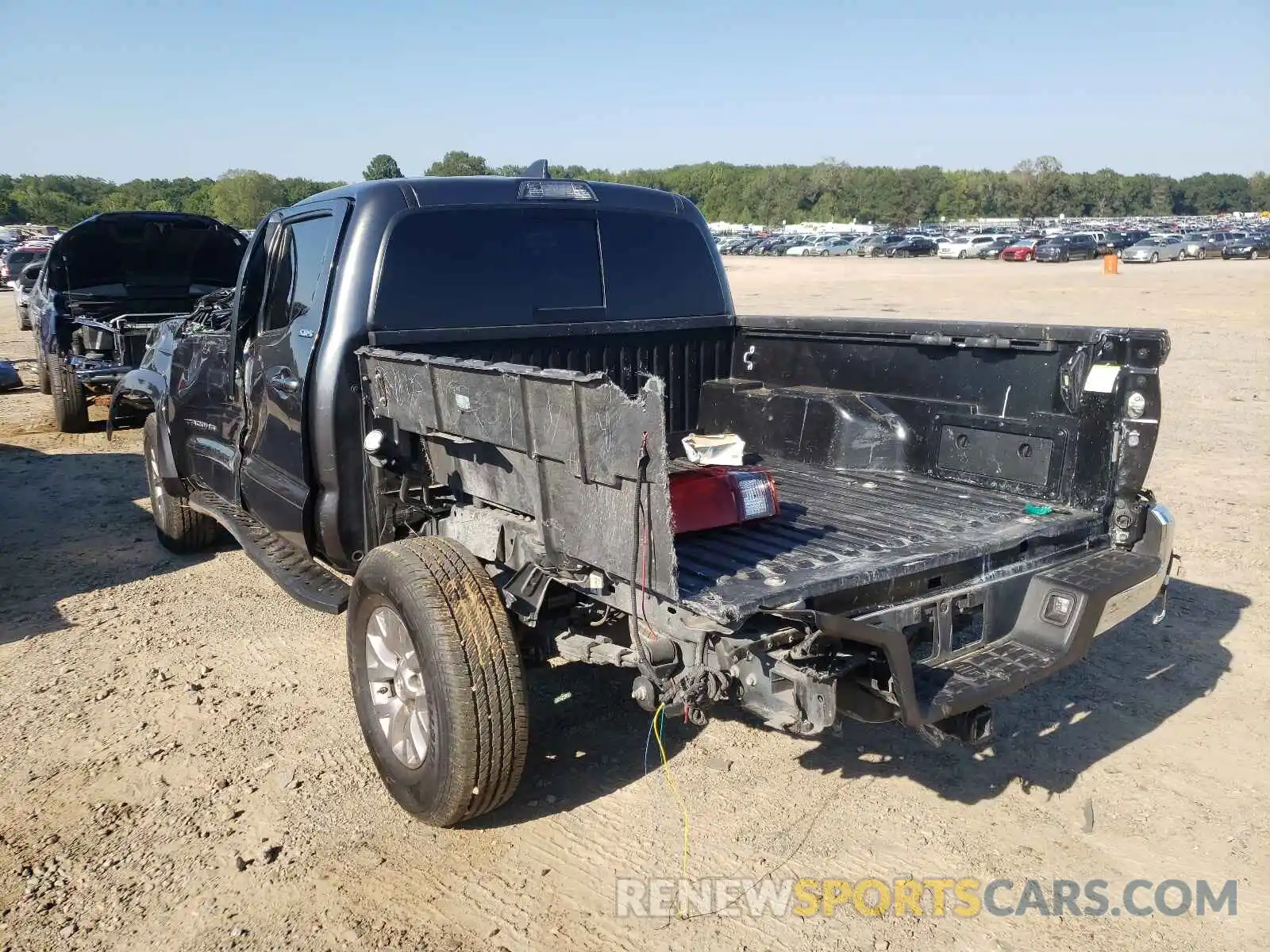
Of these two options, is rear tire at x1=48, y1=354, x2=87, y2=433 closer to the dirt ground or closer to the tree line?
the dirt ground

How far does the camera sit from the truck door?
401 cm

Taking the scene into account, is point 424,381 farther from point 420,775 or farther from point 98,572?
point 98,572

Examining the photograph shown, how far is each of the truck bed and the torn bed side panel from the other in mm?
253

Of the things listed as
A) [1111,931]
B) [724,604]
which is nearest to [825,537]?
[724,604]

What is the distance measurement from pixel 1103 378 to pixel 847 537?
3.61 ft

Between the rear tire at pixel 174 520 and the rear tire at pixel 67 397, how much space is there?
4.44 metres

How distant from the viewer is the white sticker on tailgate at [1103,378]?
350 centimetres

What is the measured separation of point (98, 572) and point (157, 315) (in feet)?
17.0

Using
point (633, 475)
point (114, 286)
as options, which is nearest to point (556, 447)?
point (633, 475)

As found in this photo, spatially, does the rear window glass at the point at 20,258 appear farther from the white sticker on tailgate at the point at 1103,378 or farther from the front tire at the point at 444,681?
the white sticker on tailgate at the point at 1103,378

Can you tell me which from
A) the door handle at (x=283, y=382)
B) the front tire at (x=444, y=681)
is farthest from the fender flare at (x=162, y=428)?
the front tire at (x=444, y=681)

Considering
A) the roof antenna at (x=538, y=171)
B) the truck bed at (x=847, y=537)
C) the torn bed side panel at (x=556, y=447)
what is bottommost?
the truck bed at (x=847, y=537)

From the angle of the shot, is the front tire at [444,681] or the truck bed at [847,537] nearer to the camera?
the truck bed at [847,537]
